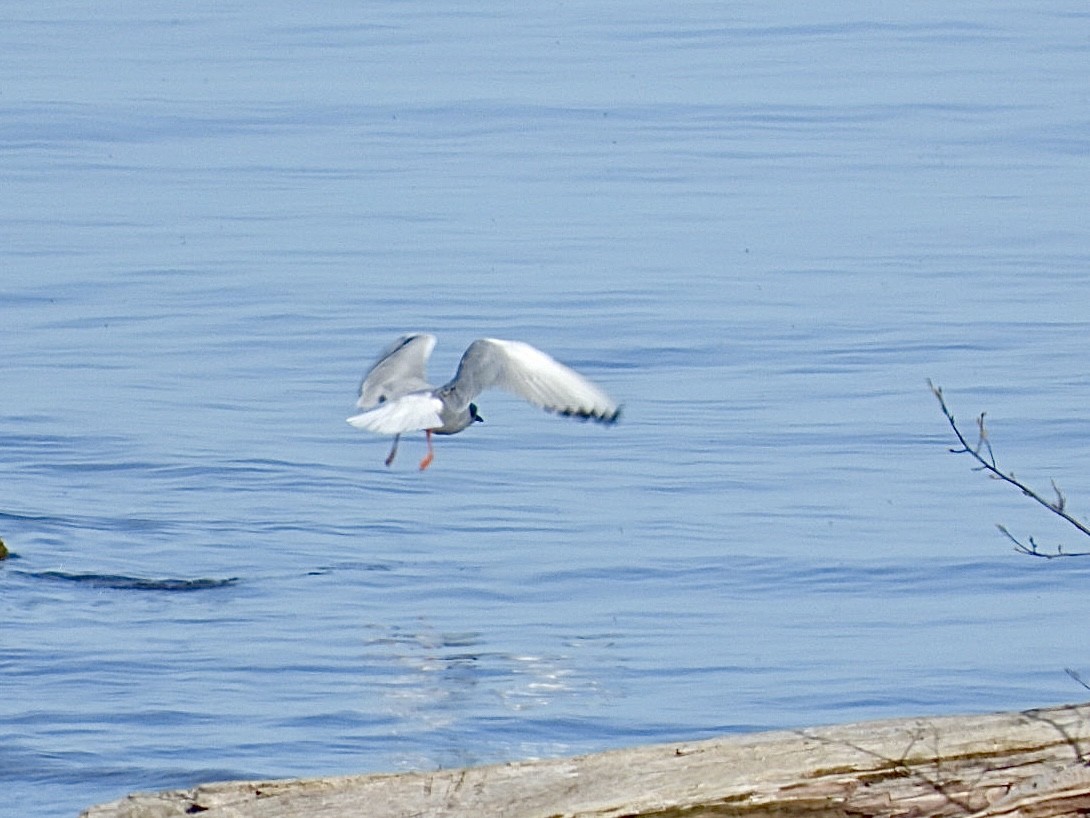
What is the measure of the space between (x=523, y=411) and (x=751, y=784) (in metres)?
8.12

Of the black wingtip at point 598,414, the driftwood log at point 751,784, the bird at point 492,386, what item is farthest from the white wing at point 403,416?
the driftwood log at point 751,784

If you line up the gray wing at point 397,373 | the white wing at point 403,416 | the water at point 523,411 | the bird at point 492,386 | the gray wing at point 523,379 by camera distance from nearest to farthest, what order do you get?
1. the water at point 523,411
2. the white wing at point 403,416
3. the bird at point 492,386
4. the gray wing at point 523,379
5. the gray wing at point 397,373

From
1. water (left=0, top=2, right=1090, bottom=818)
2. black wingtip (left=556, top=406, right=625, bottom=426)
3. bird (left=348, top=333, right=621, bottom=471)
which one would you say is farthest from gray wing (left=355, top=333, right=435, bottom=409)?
water (left=0, top=2, right=1090, bottom=818)

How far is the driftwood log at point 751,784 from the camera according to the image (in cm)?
429

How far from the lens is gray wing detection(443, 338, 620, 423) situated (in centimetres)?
791

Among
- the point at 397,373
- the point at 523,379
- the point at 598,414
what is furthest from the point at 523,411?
the point at 598,414

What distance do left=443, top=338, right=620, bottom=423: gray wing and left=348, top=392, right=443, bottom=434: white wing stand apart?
12cm

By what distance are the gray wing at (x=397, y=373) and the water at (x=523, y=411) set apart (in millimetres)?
826

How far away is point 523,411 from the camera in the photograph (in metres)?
12.4

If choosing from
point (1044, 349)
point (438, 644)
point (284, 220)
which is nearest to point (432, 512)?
point (438, 644)

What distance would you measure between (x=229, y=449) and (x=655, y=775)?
23.1ft

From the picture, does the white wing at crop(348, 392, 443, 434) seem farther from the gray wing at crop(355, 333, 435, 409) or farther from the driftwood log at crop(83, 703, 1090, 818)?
the driftwood log at crop(83, 703, 1090, 818)

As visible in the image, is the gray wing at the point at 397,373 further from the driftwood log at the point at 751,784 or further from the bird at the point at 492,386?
the driftwood log at the point at 751,784

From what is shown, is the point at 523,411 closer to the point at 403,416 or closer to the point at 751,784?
the point at 403,416
